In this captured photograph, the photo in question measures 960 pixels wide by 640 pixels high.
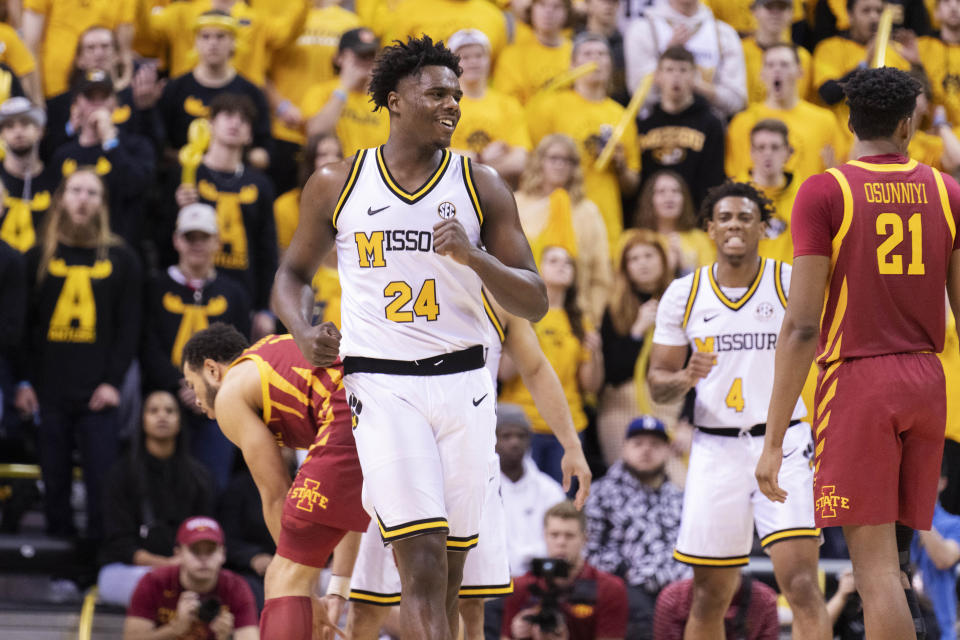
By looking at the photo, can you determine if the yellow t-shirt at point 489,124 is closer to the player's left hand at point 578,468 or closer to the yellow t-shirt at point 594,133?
the yellow t-shirt at point 594,133

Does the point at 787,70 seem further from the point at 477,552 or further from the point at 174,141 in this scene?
the point at 477,552

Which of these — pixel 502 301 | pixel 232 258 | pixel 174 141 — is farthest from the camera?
pixel 174 141

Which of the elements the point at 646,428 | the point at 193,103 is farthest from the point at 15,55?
the point at 646,428

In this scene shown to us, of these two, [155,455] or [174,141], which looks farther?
[174,141]

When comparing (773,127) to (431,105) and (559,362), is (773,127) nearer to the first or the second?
(559,362)

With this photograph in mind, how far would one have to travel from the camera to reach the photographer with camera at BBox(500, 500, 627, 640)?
8336 mm

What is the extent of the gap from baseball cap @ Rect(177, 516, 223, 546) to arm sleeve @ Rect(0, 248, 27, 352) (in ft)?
6.33

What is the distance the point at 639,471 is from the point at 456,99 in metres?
4.59

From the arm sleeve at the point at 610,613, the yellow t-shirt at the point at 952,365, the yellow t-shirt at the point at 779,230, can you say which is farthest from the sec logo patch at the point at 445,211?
the yellow t-shirt at the point at 779,230

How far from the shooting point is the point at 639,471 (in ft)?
30.5

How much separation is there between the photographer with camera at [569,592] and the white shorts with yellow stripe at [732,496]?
5.01ft

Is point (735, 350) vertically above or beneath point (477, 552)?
above

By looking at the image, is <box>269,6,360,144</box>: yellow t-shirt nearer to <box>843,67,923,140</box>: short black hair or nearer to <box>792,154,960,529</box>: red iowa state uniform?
<box>843,67,923,140</box>: short black hair

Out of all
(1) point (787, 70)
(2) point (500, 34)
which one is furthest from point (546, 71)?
(1) point (787, 70)
